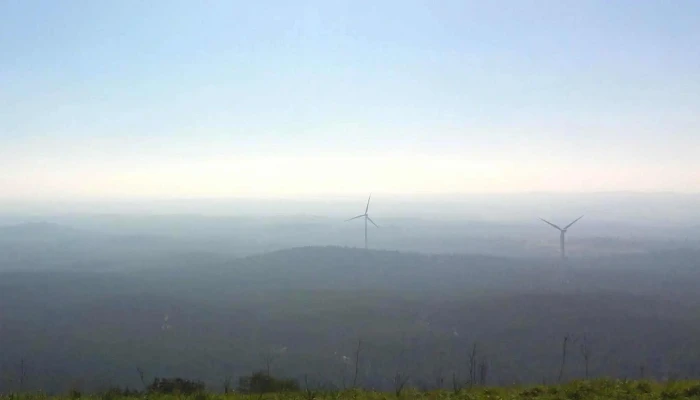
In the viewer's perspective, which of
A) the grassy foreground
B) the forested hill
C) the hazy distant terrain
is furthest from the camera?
the hazy distant terrain

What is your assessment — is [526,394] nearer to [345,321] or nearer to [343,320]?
[345,321]

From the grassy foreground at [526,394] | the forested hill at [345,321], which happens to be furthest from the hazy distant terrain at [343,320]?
the grassy foreground at [526,394]

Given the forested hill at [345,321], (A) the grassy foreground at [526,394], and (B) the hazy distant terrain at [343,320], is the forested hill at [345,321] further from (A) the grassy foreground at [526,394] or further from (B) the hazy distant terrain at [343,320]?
(A) the grassy foreground at [526,394]

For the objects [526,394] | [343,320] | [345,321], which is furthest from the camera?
[343,320]

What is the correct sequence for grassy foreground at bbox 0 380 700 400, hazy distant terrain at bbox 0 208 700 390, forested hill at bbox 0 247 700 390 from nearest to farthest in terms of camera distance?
1. grassy foreground at bbox 0 380 700 400
2. forested hill at bbox 0 247 700 390
3. hazy distant terrain at bbox 0 208 700 390

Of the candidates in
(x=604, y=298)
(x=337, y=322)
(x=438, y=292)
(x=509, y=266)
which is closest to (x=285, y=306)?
(x=337, y=322)

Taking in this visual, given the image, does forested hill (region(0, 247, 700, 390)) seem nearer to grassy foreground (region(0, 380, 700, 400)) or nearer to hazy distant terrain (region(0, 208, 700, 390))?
hazy distant terrain (region(0, 208, 700, 390))

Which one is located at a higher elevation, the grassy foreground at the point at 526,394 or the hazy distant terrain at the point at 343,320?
the grassy foreground at the point at 526,394

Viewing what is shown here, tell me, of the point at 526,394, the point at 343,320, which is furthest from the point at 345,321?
the point at 526,394

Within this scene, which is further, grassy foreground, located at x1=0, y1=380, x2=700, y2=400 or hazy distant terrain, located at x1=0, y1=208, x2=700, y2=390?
hazy distant terrain, located at x1=0, y1=208, x2=700, y2=390

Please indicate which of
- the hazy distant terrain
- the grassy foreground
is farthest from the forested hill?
the grassy foreground
